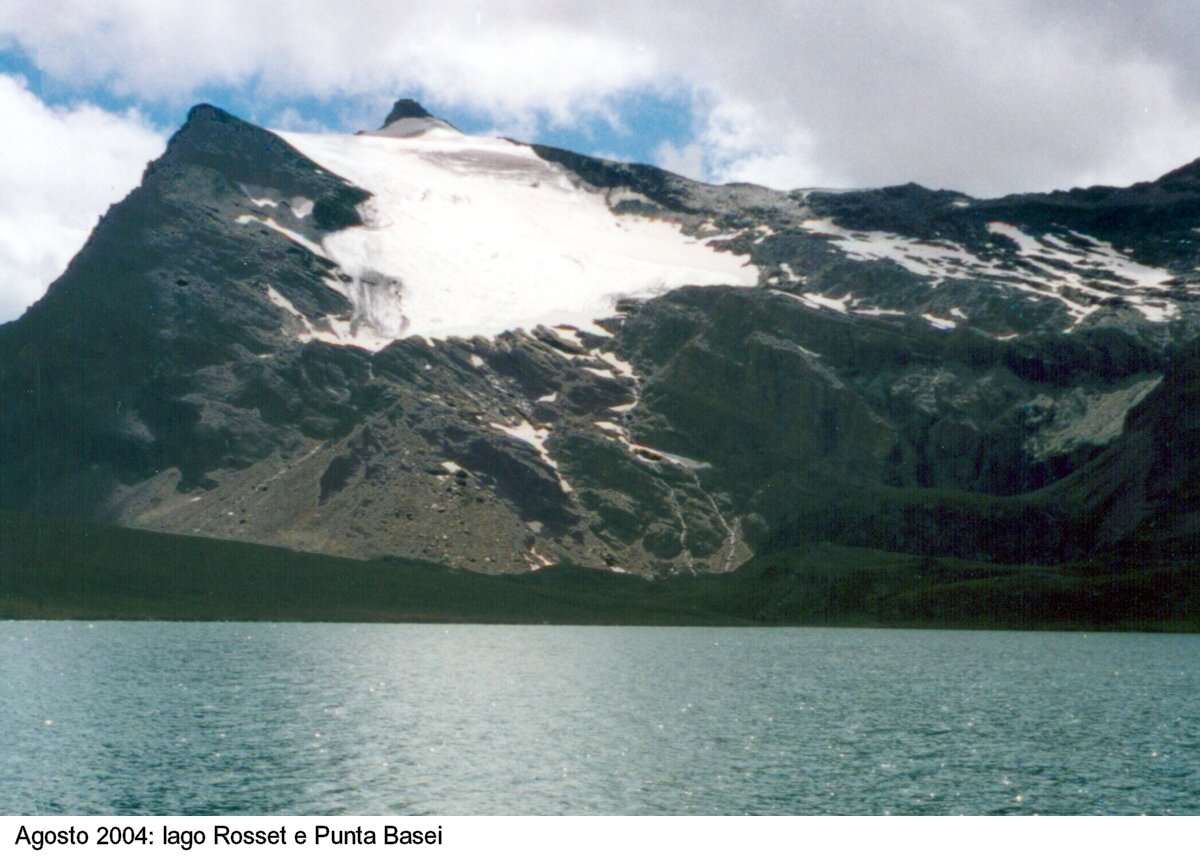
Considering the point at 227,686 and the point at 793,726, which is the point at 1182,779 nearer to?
the point at 793,726

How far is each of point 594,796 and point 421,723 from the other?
28.5 m

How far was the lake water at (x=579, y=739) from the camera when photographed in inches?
2441

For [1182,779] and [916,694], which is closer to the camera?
[1182,779]

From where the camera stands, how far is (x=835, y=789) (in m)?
65.2

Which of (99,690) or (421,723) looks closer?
(421,723)

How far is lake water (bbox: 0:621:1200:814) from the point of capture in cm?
6200

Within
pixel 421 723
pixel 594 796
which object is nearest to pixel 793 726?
pixel 421 723

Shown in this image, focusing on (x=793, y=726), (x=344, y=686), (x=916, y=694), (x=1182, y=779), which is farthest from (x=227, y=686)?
(x=1182, y=779)

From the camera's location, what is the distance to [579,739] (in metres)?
82.2

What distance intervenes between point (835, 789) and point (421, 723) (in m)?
32.5
